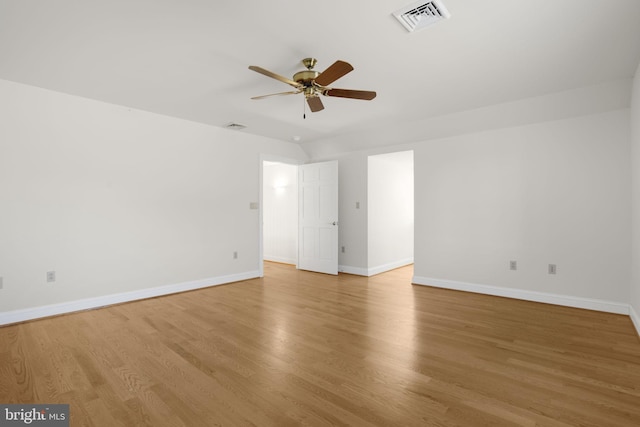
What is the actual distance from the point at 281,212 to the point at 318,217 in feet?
5.08

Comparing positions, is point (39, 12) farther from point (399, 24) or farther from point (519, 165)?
point (519, 165)

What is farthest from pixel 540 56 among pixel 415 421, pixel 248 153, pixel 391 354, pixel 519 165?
pixel 248 153

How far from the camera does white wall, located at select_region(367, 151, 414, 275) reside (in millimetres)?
6004

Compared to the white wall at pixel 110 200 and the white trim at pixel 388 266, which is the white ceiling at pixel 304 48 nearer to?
the white wall at pixel 110 200

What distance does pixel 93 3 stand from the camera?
2145mm

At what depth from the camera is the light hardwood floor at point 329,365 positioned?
1.87 m

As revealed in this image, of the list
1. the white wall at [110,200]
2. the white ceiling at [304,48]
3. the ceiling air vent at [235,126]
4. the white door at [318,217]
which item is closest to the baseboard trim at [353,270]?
the white door at [318,217]

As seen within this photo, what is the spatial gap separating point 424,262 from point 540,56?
10.6ft

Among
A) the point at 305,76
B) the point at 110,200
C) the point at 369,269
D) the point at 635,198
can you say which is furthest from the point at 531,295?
the point at 110,200

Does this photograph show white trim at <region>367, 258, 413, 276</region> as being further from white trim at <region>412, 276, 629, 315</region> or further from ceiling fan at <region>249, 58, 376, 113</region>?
ceiling fan at <region>249, 58, 376, 113</region>

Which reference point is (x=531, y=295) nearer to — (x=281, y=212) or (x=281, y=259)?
(x=281, y=259)

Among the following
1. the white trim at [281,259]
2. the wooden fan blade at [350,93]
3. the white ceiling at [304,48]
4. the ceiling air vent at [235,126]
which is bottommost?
the white trim at [281,259]
